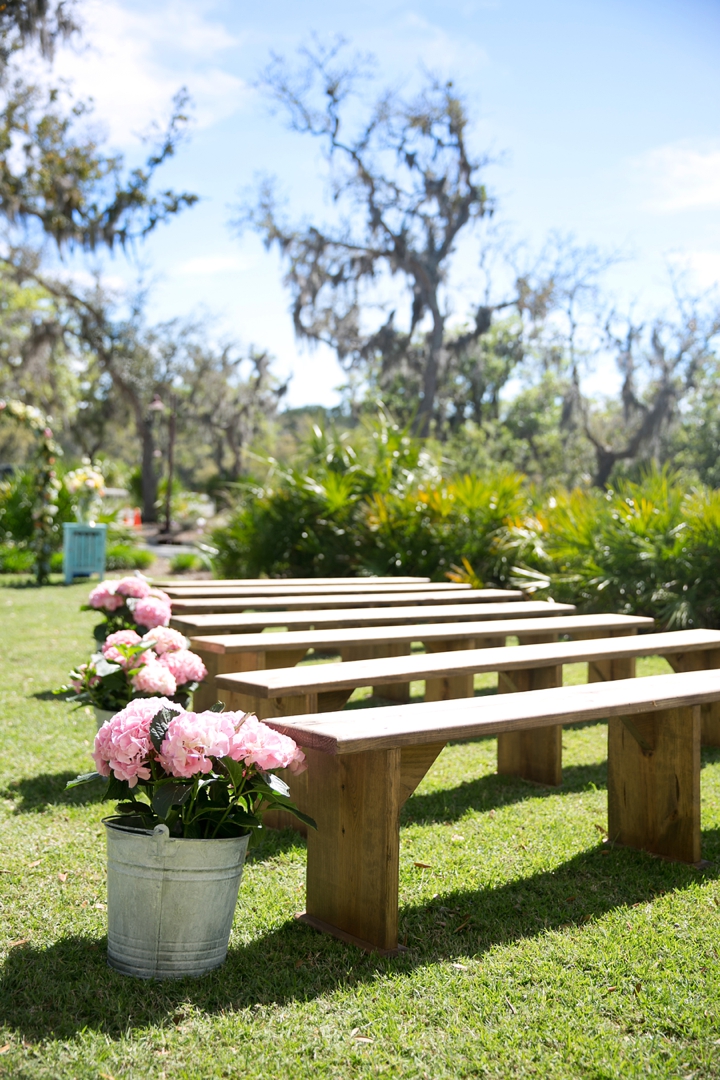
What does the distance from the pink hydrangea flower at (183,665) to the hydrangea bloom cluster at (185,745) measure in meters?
1.30

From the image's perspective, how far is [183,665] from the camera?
354cm

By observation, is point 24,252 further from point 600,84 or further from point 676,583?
point 676,583

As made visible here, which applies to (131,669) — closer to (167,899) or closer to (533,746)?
(167,899)

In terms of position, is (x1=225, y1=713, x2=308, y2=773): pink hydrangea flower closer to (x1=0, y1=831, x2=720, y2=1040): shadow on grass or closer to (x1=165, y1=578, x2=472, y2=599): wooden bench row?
(x1=0, y1=831, x2=720, y2=1040): shadow on grass

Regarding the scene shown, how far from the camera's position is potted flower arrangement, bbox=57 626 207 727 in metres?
3.53

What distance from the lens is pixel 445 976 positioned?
7.11ft

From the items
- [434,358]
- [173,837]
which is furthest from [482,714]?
[434,358]

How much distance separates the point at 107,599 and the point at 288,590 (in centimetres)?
175

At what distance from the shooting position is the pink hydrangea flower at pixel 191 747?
2072 millimetres

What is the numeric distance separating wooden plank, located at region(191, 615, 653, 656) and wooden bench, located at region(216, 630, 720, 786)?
0.64 feet

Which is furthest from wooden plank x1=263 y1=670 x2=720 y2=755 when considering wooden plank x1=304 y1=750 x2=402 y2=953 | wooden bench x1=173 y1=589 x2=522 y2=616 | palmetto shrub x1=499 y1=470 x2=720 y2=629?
palmetto shrub x1=499 y1=470 x2=720 y2=629

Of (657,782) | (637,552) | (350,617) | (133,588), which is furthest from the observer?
(637,552)

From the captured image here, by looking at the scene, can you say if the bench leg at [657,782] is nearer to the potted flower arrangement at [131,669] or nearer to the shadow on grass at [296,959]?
the shadow on grass at [296,959]

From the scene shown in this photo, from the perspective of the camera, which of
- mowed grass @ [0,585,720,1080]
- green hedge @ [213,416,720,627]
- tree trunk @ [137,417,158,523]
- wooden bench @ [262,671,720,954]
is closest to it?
mowed grass @ [0,585,720,1080]
